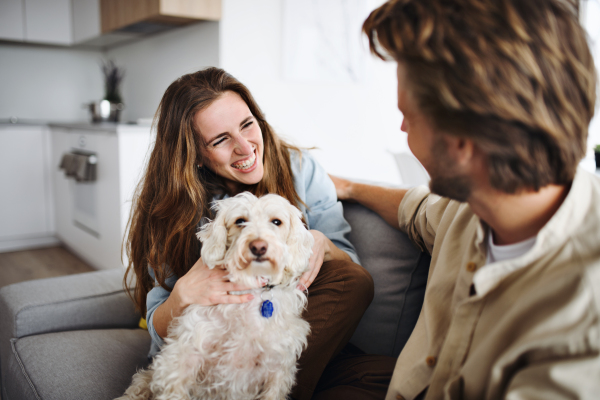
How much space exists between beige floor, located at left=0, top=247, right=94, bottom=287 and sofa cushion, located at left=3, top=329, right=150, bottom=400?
253 centimetres

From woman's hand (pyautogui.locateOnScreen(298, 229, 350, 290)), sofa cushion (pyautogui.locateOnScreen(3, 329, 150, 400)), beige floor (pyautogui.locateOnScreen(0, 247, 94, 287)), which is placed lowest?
beige floor (pyautogui.locateOnScreen(0, 247, 94, 287))

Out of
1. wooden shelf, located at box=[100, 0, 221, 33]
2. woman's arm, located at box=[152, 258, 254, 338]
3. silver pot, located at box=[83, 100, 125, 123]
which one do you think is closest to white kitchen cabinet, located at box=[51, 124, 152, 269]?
silver pot, located at box=[83, 100, 125, 123]

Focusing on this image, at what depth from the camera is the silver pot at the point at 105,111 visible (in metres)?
4.52

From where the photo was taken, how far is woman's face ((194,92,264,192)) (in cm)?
154

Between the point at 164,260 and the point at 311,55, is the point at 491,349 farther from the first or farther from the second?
the point at 311,55

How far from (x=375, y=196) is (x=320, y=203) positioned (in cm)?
22

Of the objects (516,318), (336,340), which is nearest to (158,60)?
(336,340)

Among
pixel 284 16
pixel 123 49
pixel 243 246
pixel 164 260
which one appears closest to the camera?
pixel 243 246

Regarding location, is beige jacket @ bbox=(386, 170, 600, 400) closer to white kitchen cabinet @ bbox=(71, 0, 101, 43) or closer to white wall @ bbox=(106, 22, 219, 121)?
white wall @ bbox=(106, 22, 219, 121)

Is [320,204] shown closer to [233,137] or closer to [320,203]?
[320,203]

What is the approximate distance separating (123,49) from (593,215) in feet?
17.3

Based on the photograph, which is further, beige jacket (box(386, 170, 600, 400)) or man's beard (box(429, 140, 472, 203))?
man's beard (box(429, 140, 472, 203))

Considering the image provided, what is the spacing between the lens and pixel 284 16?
145 inches

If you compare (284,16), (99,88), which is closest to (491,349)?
(284,16)
